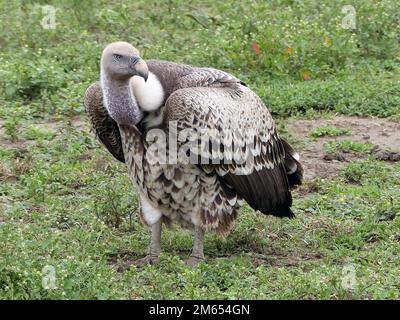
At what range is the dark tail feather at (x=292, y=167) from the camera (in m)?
8.51

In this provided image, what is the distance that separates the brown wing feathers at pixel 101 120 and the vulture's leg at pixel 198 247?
2.88ft

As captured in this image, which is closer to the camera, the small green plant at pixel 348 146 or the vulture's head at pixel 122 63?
the vulture's head at pixel 122 63

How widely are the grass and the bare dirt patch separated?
0.14 m

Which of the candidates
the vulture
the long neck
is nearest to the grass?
the vulture

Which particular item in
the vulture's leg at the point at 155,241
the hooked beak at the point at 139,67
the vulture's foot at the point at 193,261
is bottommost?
the vulture's foot at the point at 193,261

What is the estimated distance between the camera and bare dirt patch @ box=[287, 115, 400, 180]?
32.4 ft

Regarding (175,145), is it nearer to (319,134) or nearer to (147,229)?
(147,229)

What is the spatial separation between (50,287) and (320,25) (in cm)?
655

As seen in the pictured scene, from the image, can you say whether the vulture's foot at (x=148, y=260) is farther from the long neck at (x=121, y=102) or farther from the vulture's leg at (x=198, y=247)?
the long neck at (x=121, y=102)

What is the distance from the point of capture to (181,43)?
12.5 m

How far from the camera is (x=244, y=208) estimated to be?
897 cm

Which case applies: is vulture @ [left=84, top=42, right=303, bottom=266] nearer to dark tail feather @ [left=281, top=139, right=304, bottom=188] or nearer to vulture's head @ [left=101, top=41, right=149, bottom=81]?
vulture's head @ [left=101, top=41, right=149, bottom=81]

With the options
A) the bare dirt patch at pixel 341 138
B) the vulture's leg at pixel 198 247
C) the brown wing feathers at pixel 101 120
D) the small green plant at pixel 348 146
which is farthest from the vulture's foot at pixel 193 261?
the small green plant at pixel 348 146

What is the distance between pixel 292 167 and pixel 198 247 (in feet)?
3.31
